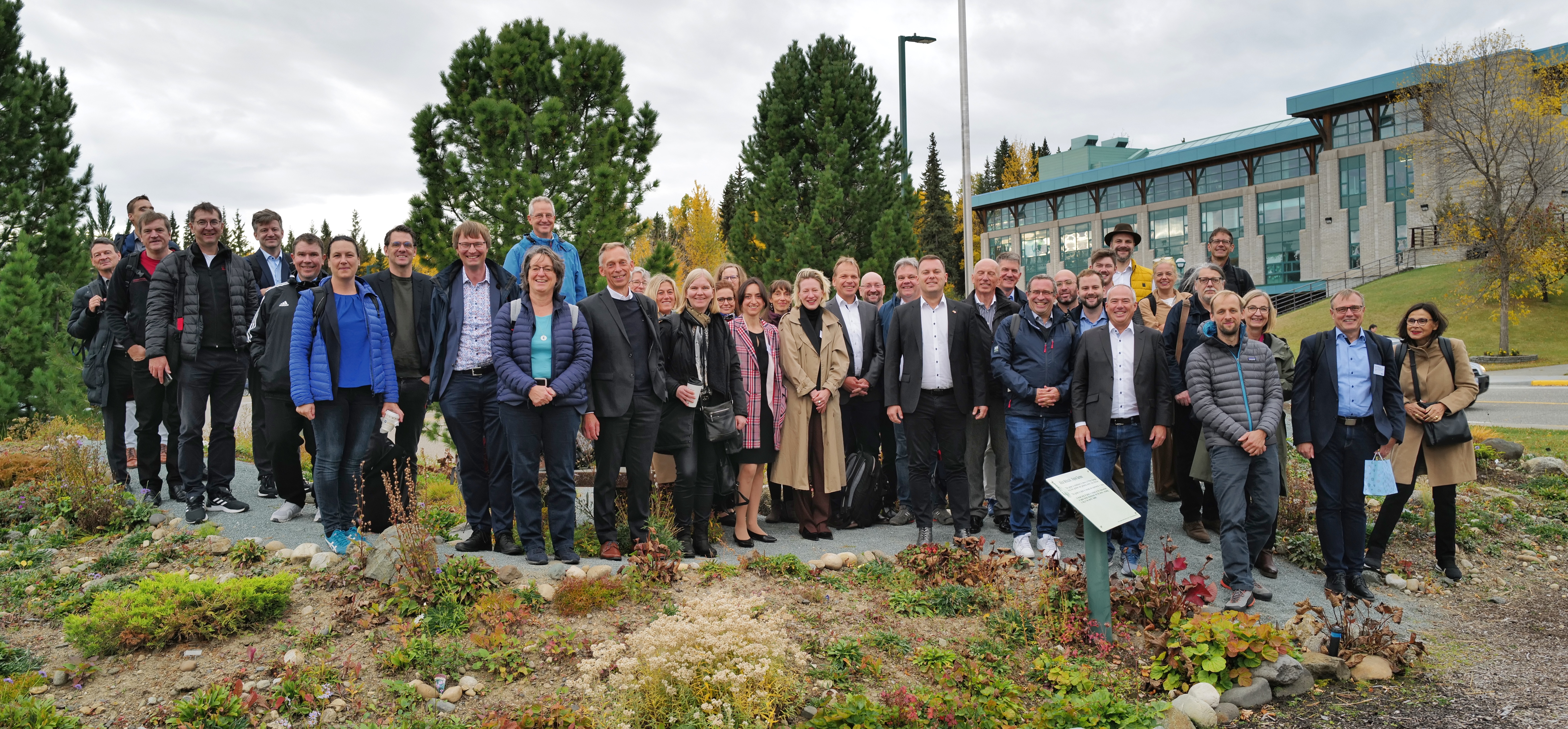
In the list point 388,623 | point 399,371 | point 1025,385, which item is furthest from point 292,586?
point 1025,385

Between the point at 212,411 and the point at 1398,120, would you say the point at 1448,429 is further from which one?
the point at 1398,120

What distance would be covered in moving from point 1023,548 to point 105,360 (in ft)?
24.9

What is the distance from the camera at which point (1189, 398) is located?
19.7 feet

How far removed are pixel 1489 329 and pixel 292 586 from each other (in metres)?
38.3

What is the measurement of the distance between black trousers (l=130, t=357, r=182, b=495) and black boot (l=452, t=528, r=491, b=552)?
9.36ft

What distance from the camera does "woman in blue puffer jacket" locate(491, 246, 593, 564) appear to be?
5355 mm

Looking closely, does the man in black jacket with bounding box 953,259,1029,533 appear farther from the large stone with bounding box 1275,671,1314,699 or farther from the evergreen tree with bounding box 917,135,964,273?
the evergreen tree with bounding box 917,135,964,273

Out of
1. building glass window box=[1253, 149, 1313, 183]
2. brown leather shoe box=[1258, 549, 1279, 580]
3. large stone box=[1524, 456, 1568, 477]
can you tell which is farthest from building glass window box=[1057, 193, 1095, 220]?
brown leather shoe box=[1258, 549, 1279, 580]

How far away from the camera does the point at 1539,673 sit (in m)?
4.71

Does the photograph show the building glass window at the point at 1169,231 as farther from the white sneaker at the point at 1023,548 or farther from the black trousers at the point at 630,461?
the black trousers at the point at 630,461

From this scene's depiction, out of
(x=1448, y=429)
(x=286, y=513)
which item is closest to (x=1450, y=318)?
(x=1448, y=429)

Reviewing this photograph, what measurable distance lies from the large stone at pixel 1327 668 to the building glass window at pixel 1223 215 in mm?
45457

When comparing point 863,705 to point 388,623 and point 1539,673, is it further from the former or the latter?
point 1539,673

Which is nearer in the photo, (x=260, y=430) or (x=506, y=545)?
(x=506, y=545)
